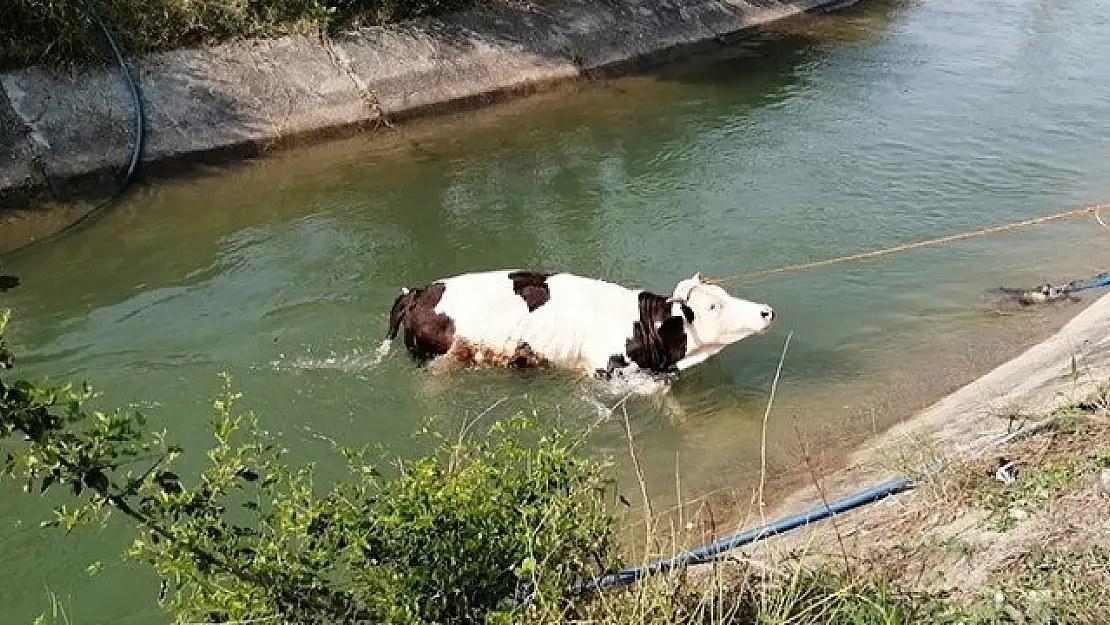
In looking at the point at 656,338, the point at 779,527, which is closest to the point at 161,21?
the point at 656,338

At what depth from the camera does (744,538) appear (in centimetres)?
537

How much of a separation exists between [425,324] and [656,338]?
202 centimetres

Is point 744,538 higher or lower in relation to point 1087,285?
higher

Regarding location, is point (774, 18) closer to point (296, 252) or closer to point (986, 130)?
point (986, 130)

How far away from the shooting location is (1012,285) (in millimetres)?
11281

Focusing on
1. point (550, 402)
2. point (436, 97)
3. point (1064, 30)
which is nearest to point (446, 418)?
point (550, 402)

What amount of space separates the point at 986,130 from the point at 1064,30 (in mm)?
7811

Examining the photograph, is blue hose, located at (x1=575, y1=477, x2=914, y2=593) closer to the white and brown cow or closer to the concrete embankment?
the white and brown cow

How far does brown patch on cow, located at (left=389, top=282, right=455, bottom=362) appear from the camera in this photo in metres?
→ 9.17

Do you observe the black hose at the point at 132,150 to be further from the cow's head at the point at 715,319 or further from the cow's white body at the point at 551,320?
the cow's head at the point at 715,319

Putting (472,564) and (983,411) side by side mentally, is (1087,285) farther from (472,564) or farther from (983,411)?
(472,564)

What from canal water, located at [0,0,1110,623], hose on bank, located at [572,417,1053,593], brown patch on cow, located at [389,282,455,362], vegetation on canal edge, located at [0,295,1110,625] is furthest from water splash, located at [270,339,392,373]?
hose on bank, located at [572,417,1053,593]

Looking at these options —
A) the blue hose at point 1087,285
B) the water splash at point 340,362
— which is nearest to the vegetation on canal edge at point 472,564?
the water splash at point 340,362

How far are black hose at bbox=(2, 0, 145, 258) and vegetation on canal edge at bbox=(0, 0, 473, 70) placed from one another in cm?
17
